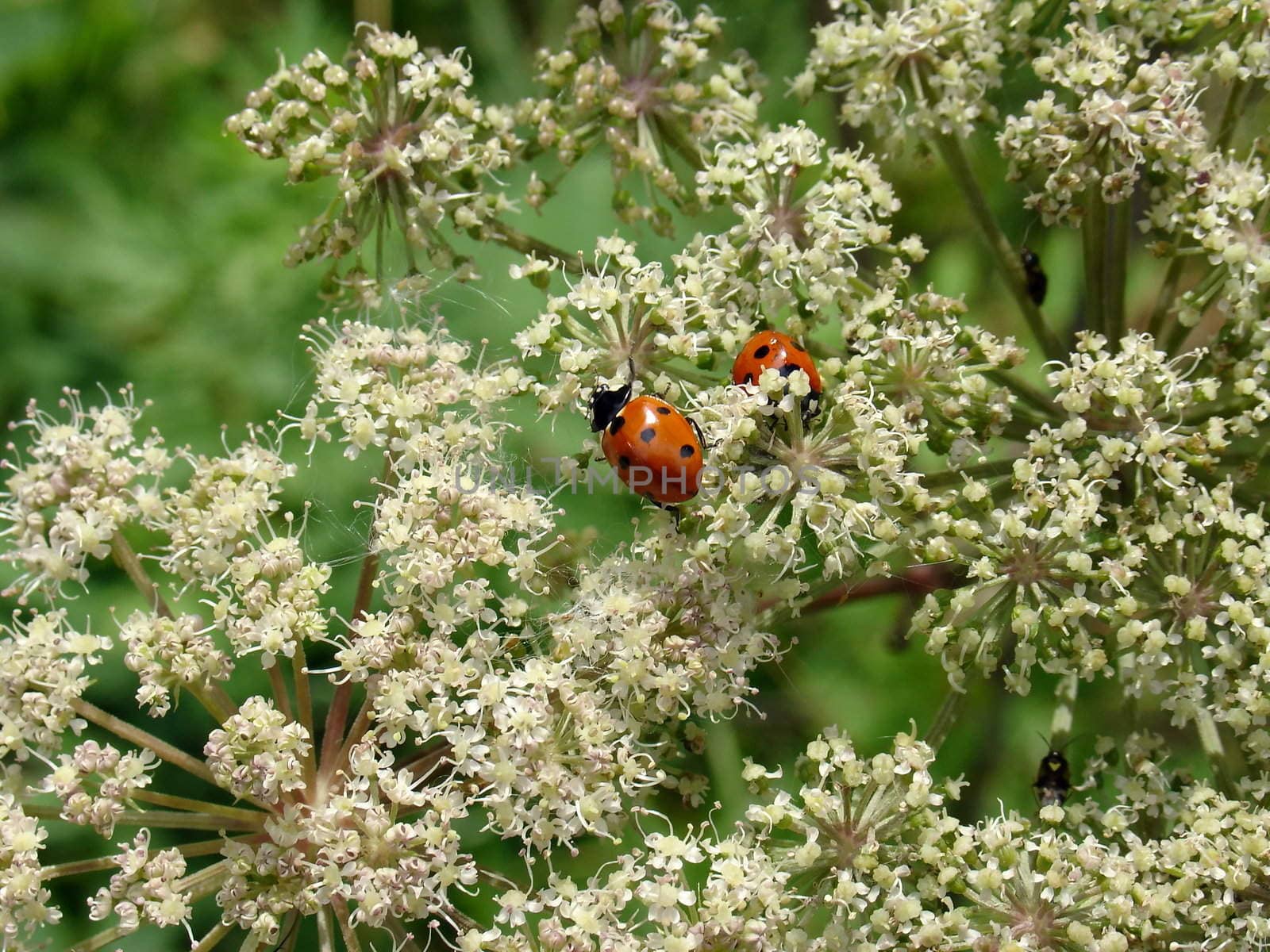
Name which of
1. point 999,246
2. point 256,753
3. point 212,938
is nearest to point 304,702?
point 256,753

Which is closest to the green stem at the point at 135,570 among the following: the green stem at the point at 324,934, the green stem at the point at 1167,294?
the green stem at the point at 324,934

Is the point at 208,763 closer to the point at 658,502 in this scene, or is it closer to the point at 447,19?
the point at 658,502

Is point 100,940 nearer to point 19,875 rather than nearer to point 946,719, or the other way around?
point 19,875

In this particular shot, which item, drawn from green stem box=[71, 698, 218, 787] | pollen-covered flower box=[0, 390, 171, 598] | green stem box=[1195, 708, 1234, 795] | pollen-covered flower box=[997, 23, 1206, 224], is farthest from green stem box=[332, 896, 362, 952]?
pollen-covered flower box=[997, 23, 1206, 224]

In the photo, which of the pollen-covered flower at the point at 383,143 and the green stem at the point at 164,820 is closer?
the green stem at the point at 164,820

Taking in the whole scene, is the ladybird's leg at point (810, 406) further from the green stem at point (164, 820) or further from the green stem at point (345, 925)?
the green stem at point (164, 820)

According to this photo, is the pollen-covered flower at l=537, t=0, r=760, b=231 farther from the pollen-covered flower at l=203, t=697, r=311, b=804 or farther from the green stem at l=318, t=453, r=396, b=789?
the pollen-covered flower at l=203, t=697, r=311, b=804
